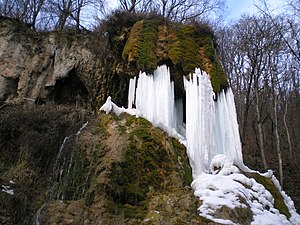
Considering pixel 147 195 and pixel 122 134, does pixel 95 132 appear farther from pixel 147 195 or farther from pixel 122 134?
pixel 147 195

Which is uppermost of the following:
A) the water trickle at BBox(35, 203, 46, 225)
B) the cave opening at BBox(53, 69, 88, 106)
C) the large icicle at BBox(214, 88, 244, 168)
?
the cave opening at BBox(53, 69, 88, 106)

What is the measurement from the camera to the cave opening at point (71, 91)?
1266 centimetres

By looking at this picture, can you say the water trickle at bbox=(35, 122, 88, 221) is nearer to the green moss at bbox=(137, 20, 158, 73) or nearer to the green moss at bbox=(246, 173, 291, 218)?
the green moss at bbox=(137, 20, 158, 73)

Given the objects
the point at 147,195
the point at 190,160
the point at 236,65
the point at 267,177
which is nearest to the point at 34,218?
the point at 147,195

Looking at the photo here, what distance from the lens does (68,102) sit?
12.7 meters

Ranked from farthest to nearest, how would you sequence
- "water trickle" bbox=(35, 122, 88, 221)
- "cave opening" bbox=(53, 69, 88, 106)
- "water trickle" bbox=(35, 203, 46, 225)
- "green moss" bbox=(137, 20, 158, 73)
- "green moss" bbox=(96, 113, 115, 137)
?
"cave opening" bbox=(53, 69, 88, 106)
"green moss" bbox=(137, 20, 158, 73)
"green moss" bbox=(96, 113, 115, 137)
"water trickle" bbox=(35, 122, 88, 221)
"water trickle" bbox=(35, 203, 46, 225)

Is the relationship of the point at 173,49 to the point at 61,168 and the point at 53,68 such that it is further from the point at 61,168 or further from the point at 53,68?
the point at 61,168

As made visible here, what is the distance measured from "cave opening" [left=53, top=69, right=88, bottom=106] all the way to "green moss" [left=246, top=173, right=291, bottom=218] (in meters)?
6.80

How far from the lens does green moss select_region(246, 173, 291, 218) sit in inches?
315

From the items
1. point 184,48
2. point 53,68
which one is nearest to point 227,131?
point 184,48

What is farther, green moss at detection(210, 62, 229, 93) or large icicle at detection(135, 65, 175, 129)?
green moss at detection(210, 62, 229, 93)

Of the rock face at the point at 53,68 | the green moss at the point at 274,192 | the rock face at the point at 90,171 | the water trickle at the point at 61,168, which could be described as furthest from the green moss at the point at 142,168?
the rock face at the point at 53,68

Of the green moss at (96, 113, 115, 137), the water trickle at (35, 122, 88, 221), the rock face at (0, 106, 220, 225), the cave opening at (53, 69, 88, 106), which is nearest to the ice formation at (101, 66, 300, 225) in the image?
the green moss at (96, 113, 115, 137)

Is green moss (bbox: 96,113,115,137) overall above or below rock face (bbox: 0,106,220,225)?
above
